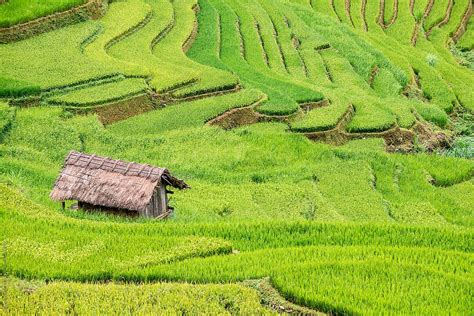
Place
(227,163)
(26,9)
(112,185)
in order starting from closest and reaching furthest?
(112,185), (227,163), (26,9)

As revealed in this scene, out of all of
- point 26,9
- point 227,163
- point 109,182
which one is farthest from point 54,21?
point 109,182

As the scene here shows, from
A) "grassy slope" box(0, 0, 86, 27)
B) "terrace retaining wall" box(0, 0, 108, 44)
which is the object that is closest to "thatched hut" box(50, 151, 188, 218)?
"terrace retaining wall" box(0, 0, 108, 44)

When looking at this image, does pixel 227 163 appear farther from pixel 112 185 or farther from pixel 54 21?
pixel 54 21

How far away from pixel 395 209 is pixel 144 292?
9837 mm

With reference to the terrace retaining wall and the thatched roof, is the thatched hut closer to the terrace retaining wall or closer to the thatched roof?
the thatched roof

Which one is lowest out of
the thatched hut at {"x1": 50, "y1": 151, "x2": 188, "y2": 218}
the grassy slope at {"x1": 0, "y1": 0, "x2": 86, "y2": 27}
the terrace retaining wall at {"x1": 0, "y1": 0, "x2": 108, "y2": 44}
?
the terrace retaining wall at {"x1": 0, "y1": 0, "x2": 108, "y2": 44}

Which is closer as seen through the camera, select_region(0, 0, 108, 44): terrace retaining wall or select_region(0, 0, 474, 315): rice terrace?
select_region(0, 0, 474, 315): rice terrace

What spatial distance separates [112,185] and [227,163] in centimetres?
682

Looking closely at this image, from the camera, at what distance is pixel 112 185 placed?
15008 mm

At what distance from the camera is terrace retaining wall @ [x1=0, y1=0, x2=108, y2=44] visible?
28.3 meters

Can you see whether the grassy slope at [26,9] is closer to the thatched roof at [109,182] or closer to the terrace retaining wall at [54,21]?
the terrace retaining wall at [54,21]

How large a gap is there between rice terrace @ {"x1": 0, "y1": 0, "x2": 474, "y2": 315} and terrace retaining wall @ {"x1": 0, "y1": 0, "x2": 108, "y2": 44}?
8 centimetres

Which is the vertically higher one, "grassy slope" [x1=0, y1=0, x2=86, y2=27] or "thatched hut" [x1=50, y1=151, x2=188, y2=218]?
"thatched hut" [x1=50, y1=151, x2=188, y2=218]

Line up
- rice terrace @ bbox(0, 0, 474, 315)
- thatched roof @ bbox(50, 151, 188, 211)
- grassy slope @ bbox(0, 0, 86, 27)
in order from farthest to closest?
grassy slope @ bbox(0, 0, 86, 27)
thatched roof @ bbox(50, 151, 188, 211)
rice terrace @ bbox(0, 0, 474, 315)
